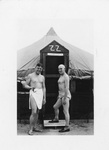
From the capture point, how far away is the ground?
3.76 feet

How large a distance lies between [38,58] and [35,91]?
0.45 feet

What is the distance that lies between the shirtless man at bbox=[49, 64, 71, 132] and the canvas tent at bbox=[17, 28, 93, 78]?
4 cm

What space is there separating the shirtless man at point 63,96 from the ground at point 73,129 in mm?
23

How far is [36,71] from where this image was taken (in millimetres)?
1140

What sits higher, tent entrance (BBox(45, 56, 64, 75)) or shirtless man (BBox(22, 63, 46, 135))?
tent entrance (BBox(45, 56, 64, 75))

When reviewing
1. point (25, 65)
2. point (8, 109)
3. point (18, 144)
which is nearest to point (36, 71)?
point (25, 65)

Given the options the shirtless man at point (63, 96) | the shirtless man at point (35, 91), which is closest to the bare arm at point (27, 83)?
the shirtless man at point (35, 91)

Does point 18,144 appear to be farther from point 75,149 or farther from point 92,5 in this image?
point 92,5

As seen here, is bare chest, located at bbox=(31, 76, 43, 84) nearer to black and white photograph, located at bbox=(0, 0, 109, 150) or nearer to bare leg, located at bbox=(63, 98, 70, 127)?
black and white photograph, located at bbox=(0, 0, 109, 150)

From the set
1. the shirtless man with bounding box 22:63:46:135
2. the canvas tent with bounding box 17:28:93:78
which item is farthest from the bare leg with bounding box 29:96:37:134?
the canvas tent with bounding box 17:28:93:78

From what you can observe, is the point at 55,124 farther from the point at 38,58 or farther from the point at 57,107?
the point at 38,58

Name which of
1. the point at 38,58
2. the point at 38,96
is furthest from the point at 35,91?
the point at 38,58

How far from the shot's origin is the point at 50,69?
3.74 ft

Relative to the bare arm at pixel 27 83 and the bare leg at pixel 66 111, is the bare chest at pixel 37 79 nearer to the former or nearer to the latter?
the bare arm at pixel 27 83
